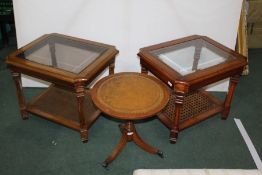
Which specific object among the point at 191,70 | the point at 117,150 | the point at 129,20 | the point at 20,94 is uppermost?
the point at 129,20

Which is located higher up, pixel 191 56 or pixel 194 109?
pixel 191 56

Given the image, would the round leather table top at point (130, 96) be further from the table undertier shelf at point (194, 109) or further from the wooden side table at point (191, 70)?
the table undertier shelf at point (194, 109)

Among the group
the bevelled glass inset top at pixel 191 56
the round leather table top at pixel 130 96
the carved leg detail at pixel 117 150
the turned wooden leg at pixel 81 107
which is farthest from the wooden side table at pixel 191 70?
the turned wooden leg at pixel 81 107

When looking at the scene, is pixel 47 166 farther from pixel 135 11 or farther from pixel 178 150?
pixel 135 11

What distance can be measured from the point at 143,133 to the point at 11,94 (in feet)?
4.79

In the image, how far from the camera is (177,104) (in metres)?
2.53

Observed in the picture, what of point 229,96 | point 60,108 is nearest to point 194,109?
point 229,96

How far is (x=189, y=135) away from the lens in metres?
2.89

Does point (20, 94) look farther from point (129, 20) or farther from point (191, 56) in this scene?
point (191, 56)

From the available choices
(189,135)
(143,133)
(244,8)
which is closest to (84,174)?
(143,133)

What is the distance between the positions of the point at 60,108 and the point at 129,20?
1064mm

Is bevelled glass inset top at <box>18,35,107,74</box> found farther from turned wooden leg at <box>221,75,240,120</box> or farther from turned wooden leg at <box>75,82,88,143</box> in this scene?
turned wooden leg at <box>221,75,240,120</box>

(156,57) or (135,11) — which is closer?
(156,57)

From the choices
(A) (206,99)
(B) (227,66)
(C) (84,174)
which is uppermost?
(B) (227,66)
